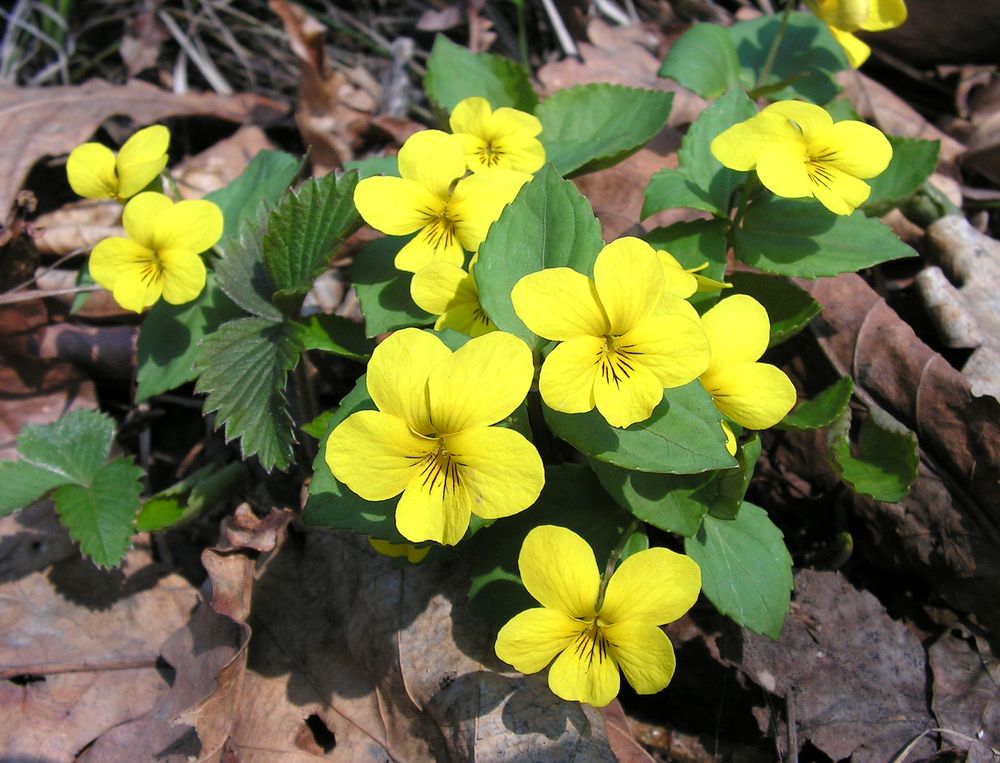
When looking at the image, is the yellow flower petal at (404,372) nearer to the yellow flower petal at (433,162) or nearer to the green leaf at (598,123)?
the yellow flower petal at (433,162)

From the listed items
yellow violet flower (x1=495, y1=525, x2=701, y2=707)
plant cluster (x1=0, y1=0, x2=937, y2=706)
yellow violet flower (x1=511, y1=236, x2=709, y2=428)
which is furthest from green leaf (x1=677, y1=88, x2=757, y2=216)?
yellow violet flower (x1=495, y1=525, x2=701, y2=707)

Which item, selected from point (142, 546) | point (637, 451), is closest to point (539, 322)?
point (637, 451)

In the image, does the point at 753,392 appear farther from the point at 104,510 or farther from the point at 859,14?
the point at 104,510

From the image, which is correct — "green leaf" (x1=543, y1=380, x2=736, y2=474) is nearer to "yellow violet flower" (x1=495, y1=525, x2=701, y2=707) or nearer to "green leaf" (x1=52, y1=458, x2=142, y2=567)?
"yellow violet flower" (x1=495, y1=525, x2=701, y2=707)

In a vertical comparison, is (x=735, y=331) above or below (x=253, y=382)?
above

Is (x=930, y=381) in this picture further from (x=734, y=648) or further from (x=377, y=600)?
(x=377, y=600)

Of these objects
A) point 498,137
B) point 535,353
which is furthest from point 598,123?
point 535,353

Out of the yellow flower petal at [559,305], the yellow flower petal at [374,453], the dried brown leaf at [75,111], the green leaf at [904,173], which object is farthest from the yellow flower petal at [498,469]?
the dried brown leaf at [75,111]
